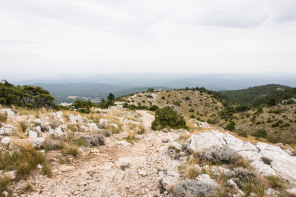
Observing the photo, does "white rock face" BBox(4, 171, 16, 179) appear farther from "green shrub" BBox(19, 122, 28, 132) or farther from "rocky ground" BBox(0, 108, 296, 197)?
"green shrub" BBox(19, 122, 28, 132)

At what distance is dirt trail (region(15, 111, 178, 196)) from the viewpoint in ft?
11.8

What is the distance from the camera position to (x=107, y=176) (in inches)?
170

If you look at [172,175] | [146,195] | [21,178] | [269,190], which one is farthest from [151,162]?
[21,178]

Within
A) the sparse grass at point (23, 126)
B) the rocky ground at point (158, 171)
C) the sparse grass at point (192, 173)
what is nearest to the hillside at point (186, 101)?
the sparse grass at point (23, 126)

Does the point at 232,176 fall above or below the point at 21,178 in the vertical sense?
above

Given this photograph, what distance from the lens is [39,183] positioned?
3.69 metres

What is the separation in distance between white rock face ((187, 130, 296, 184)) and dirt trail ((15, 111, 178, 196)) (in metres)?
1.56

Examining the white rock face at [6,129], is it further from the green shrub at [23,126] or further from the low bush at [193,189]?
Result: the low bush at [193,189]

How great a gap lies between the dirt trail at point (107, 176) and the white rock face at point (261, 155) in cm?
156

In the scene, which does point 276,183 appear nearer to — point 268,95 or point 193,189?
point 193,189


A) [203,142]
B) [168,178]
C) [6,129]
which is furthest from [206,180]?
[6,129]

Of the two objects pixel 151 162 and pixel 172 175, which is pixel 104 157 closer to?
pixel 151 162

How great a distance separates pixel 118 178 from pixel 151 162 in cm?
146

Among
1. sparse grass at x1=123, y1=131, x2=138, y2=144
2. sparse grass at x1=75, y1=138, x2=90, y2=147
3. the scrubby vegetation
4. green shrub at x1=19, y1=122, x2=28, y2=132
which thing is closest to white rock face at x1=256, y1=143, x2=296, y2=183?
sparse grass at x1=123, y1=131, x2=138, y2=144
